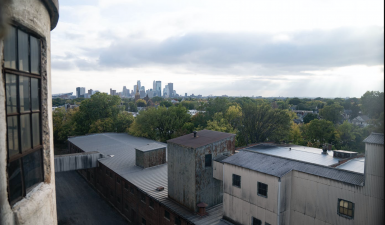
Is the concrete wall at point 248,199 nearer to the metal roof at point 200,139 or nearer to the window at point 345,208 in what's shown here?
the metal roof at point 200,139

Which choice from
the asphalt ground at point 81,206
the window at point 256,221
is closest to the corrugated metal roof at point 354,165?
the window at point 256,221

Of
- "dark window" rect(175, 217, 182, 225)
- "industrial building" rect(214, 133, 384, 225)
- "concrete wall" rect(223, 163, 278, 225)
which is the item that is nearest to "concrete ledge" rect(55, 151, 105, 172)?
"dark window" rect(175, 217, 182, 225)

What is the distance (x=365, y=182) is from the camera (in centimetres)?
1084

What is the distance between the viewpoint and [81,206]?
81.0 ft

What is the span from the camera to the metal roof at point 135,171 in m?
16.3

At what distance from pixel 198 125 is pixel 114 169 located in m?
20.9

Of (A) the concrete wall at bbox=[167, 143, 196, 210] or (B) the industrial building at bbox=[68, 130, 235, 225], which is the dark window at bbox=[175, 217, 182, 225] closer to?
(B) the industrial building at bbox=[68, 130, 235, 225]

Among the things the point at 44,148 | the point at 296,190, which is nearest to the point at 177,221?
the point at 296,190

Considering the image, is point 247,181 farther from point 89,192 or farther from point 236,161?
point 89,192

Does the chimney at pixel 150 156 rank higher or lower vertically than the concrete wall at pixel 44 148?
lower

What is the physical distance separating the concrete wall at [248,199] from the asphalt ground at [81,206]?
11578 mm

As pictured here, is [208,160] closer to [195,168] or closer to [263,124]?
[195,168]

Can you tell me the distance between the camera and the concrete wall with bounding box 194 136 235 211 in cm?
1625

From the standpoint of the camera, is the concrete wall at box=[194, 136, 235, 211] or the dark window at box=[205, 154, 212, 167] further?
the dark window at box=[205, 154, 212, 167]
